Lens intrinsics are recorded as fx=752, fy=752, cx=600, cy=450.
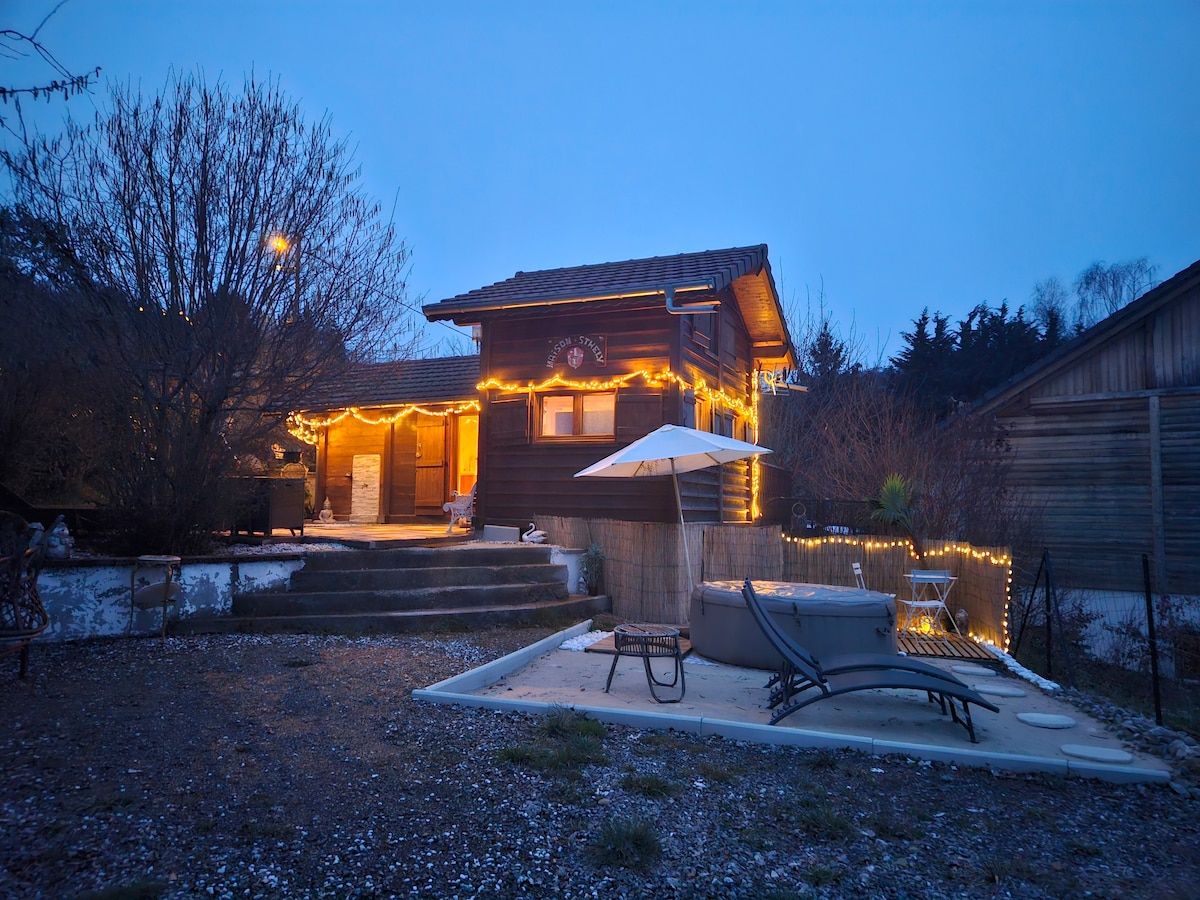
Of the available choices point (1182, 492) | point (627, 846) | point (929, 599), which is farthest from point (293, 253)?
point (1182, 492)

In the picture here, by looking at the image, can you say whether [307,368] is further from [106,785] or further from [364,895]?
[364,895]

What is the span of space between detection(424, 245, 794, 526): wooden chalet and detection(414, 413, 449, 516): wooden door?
9.56 feet

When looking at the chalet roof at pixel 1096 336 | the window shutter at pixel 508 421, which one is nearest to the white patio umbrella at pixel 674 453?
the window shutter at pixel 508 421

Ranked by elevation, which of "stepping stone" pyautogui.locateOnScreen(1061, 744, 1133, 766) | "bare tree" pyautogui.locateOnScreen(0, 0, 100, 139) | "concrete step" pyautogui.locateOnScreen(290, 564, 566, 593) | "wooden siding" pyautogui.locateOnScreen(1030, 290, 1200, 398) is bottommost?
"stepping stone" pyautogui.locateOnScreen(1061, 744, 1133, 766)

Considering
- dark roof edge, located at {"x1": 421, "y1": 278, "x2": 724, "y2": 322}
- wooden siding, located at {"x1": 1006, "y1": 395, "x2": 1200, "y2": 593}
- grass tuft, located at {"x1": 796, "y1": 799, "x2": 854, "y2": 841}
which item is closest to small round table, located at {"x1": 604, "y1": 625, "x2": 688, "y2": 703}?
grass tuft, located at {"x1": 796, "y1": 799, "x2": 854, "y2": 841}

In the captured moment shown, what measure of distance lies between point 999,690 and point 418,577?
5.82m

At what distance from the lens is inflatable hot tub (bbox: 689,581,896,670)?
6898 millimetres

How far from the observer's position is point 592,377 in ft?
37.6

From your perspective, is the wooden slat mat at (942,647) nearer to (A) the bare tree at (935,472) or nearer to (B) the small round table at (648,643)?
(A) the bare tree at (935,472)

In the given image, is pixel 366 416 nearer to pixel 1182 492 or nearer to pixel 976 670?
pixel 976 670

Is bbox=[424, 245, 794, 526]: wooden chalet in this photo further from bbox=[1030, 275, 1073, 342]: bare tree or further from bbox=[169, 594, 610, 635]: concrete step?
bbox=[1030, 275, 1073, 342]: bare tree

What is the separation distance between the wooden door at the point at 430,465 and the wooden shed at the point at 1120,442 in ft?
34.4

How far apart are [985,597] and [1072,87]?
68.3 meters

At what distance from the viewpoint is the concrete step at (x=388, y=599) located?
24.9 feet
